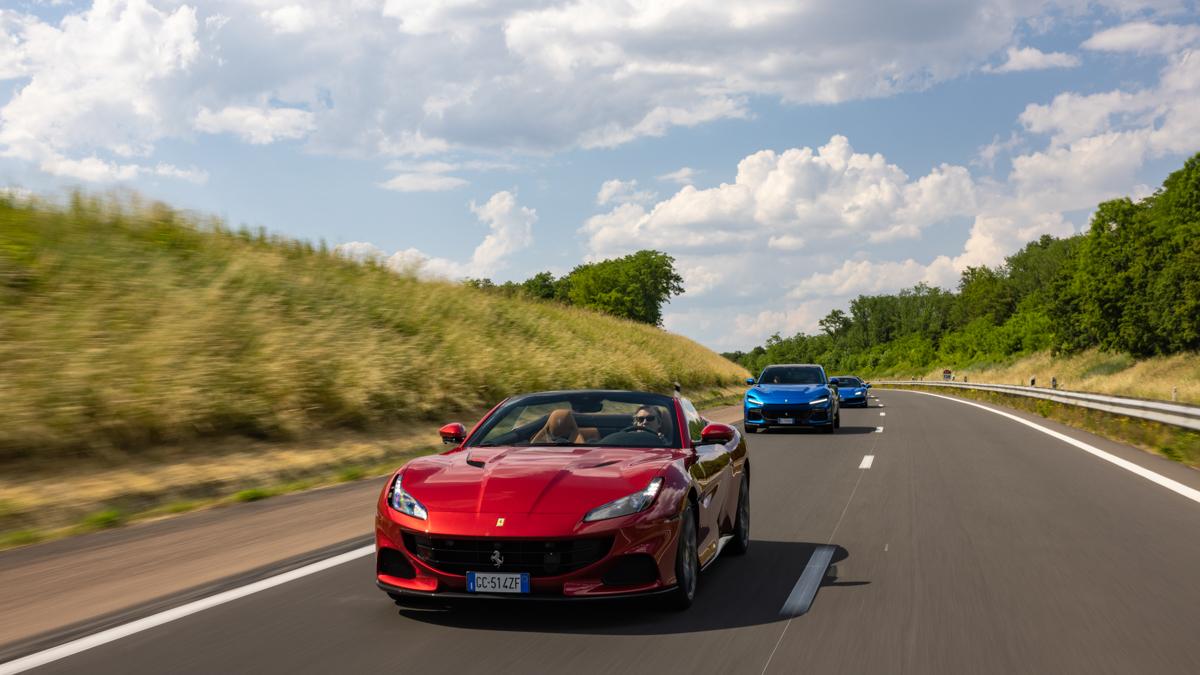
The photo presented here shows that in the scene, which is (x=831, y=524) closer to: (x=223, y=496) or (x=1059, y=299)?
(x=223, y=496)

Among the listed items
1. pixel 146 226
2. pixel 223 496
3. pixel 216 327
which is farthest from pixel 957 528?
pixel 146 226

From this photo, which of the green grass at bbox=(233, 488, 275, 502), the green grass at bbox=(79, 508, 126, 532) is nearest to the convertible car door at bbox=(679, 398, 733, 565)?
the green grass at bbox=(79, 508, 126, 532)

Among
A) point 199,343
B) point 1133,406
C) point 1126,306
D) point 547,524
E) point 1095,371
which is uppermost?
point 1126,306

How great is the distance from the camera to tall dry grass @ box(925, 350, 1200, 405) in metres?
60.7

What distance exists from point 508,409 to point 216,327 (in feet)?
36.3

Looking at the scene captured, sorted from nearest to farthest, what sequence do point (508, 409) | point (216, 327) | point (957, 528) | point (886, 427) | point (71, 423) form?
point (508, 409), point (957, 528), point (71, 423), point (216, 327), point (886, 427)

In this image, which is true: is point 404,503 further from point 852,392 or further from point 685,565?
point 852,392

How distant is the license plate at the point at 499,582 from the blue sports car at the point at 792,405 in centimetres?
1670

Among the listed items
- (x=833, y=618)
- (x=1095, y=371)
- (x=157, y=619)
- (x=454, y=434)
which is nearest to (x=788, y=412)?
(x=454, y=434)

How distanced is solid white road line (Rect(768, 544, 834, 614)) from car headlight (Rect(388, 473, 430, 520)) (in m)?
2.02

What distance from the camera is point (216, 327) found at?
1702 centimetres

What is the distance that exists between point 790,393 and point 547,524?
17.2 m

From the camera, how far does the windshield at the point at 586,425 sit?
276 inches

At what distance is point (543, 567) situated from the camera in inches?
217
